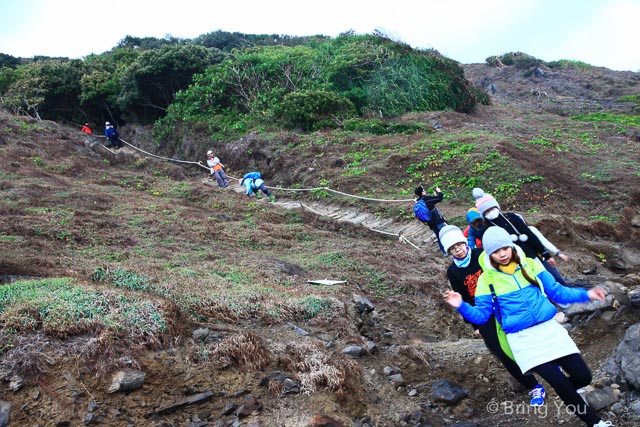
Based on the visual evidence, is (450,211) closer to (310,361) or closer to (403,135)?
(403,135)

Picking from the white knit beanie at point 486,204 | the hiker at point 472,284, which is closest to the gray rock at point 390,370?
the hiker at point 472,284

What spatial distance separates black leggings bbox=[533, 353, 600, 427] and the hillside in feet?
1.50

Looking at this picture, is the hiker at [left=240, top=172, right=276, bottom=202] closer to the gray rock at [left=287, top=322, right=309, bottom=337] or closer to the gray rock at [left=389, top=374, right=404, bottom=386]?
the gray rock at [left=287, top=322, right=309, bottom=337]

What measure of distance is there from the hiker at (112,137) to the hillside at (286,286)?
6.33 m

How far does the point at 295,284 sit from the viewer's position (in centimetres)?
790

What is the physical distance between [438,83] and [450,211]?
14.4 metres

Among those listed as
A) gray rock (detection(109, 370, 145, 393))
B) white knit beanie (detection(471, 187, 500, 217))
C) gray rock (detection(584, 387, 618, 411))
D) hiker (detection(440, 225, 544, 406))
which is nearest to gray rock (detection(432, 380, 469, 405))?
hiker (detection(440, 225, 544, 406))

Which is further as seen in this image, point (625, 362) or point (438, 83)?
point (438, 83)

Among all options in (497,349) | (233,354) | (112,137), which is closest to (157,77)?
(112,137)

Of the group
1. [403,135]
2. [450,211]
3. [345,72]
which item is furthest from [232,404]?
[345,72]

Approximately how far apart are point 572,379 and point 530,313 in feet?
1.83

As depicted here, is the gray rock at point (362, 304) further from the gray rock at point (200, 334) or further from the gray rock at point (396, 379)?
the gray rock at point (200, 334)

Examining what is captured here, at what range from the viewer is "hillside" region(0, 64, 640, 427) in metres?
4.63

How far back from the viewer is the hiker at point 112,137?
1017 inches
